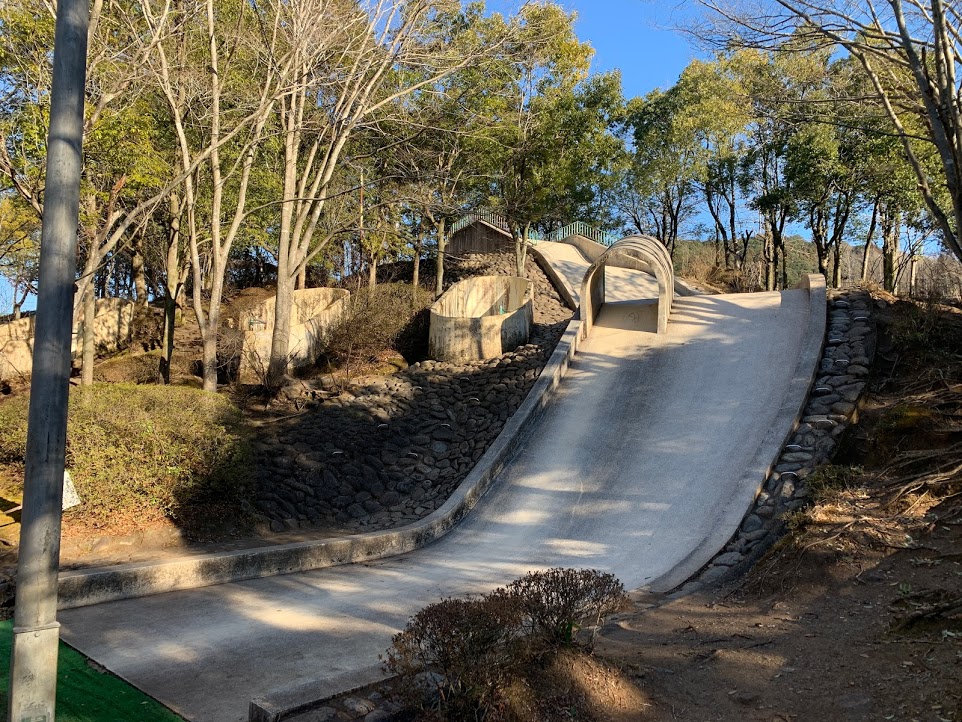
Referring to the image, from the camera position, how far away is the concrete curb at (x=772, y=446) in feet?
25.8

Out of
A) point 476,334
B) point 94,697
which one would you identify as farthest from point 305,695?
point 476,334

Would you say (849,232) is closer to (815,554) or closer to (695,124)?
(695,124)

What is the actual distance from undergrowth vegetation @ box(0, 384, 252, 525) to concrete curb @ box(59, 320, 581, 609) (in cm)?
106

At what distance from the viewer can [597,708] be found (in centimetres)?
404

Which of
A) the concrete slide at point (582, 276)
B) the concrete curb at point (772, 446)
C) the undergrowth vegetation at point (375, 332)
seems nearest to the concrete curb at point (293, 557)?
the concrete curb at point (772, 446)

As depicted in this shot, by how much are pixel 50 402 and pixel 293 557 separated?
4.91 m

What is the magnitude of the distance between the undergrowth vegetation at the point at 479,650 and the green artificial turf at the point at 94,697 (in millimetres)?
1515

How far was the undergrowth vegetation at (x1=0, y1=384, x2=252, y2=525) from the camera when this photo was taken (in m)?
7.98

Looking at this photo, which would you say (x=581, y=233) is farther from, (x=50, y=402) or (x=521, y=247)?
(x=50, y=402)

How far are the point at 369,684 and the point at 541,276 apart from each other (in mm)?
21133

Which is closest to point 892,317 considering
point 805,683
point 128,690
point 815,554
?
point 815,554

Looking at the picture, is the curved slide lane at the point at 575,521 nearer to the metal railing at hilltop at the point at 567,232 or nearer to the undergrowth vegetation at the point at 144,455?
the undergrowth vegetation at the point at 144,455

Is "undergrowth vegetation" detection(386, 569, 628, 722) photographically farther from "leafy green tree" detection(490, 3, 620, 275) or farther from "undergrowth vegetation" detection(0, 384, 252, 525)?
"leafy green tree" detection(490, 3, 620, 275)

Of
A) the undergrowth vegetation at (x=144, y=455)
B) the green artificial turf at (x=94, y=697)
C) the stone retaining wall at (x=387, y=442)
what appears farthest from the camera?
the stone retaining wall at (x=387, y=442)
